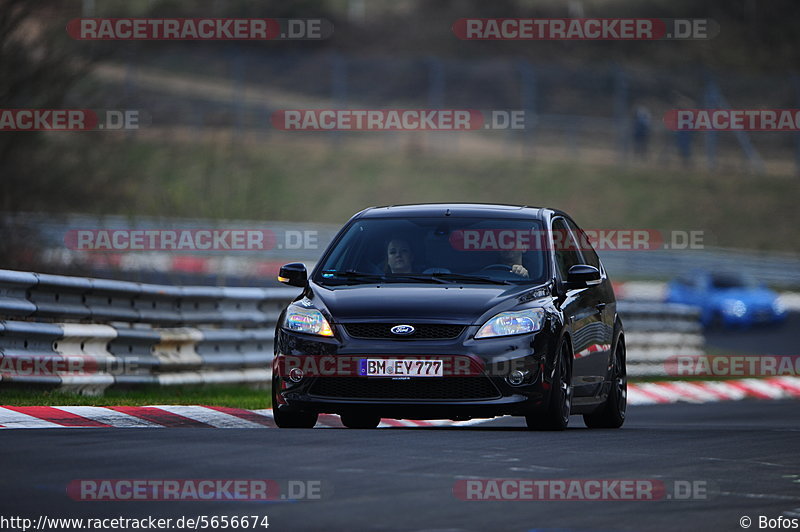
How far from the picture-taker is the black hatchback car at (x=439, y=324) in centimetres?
1121

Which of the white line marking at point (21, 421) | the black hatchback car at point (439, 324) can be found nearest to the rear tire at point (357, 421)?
the black hatchback car at point (439, 324)

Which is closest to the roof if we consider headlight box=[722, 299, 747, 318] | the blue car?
the blue car

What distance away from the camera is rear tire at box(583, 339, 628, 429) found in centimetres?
1353

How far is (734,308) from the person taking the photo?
122 ft

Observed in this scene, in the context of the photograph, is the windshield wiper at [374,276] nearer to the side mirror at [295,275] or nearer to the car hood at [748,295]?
the side mirror at [295,275]

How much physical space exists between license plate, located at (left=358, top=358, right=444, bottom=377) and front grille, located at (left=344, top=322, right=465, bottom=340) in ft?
0.52

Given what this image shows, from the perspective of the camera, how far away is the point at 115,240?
3247 cm

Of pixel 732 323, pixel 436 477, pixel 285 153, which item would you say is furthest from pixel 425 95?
pixel 436 477

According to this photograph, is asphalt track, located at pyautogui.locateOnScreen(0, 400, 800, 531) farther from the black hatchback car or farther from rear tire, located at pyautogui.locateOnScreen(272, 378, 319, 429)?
rear tire, located at pyautogui.locateOnScreen(272, 378, 319, 429)

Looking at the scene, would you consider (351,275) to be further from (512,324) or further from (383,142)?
(383,142)

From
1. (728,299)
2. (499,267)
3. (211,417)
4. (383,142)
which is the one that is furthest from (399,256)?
(383,142)

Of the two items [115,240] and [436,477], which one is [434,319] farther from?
[115,240]

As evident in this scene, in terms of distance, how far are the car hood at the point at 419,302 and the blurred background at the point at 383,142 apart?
40.0 ft

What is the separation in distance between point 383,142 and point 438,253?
1748 inches
